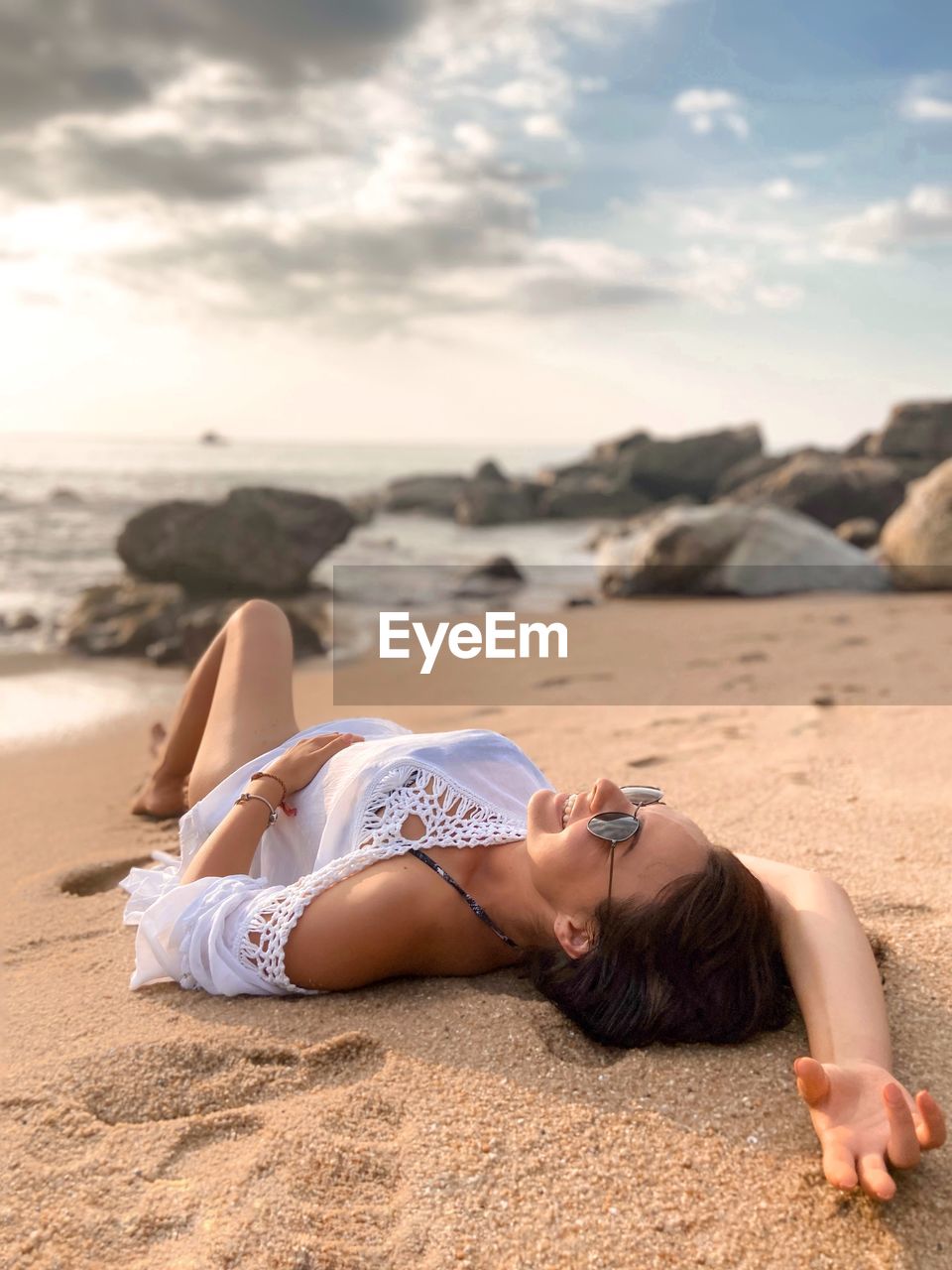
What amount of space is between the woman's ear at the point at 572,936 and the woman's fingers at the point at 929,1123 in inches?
29.5

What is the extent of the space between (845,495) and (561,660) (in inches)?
521

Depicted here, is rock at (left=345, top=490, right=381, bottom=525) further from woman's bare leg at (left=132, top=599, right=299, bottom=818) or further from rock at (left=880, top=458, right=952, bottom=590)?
woman's bare leg at (left=132, top=599, right=299, bottom=818)

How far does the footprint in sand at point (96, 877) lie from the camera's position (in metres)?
3.40

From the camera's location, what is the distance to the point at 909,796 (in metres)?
3.69

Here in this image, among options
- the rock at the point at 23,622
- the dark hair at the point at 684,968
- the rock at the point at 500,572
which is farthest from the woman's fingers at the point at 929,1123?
the rock at the point at 500,572

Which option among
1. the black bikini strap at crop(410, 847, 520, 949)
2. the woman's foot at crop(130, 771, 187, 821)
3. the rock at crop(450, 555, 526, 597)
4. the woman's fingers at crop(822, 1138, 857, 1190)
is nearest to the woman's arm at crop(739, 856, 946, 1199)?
the woman's fingers at crop(822, 1138, 857, 1190)

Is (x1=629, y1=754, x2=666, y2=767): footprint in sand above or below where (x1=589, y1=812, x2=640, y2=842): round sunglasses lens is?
below

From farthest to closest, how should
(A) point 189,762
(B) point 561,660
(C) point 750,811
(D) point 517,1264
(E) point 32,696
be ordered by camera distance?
(B) point 561,660
(E) point 32,696
(A) point 189,762
(C) point 750,811
(D) point 517,1264

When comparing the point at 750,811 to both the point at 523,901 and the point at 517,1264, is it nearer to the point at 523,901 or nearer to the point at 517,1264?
the point at 523,901

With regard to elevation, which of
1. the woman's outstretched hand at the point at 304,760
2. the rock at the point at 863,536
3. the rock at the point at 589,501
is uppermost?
the rock at the point at 589,501

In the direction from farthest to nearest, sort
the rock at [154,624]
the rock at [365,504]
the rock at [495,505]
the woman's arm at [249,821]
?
the rock at [495,505], the rock at [365,504], the rock at [154,624], the woman's arm at [249,821]

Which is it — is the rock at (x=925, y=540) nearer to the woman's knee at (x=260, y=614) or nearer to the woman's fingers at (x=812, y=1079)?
the woman's knee at (x=260, y=614)

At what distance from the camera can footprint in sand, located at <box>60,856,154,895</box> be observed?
11.2ft

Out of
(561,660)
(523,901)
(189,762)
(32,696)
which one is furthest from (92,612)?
(523,901)
